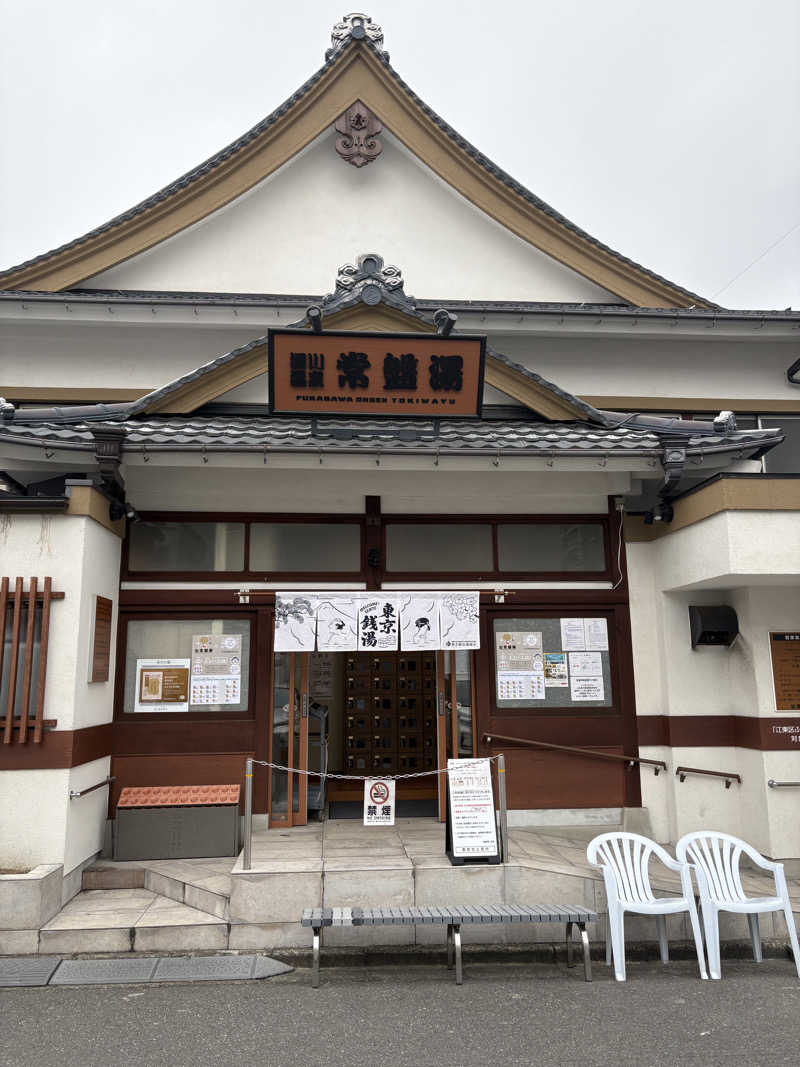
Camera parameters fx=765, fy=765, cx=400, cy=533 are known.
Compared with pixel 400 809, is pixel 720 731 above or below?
above

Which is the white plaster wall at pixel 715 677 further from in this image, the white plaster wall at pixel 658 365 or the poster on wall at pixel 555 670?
the white plaster wall at pixel 658 365

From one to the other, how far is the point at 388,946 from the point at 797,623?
5.50 m

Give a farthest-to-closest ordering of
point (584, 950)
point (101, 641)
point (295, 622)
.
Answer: point (295, 622) → point (101, 641) → point (584, 950)

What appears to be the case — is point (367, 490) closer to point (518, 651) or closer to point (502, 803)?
point (518, 651)

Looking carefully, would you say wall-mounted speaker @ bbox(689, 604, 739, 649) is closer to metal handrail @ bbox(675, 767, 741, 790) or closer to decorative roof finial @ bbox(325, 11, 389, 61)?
metal handrail @ bbox(675, 767, 741, 790)

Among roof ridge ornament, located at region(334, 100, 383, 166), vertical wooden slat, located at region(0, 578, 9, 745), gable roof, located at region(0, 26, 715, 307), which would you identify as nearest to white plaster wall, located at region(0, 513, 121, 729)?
vertical wooden slat, located at region(0, 578, 9, 745)

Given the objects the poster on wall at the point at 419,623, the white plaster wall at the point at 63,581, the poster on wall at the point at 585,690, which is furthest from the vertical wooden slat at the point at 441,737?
the white plaster wall at the point at 63,581

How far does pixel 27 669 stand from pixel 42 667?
5.3 inches

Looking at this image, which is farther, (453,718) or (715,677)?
(453,718)

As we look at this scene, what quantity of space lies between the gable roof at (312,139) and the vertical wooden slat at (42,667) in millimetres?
5335

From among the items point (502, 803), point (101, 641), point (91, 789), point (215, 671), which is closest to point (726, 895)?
point (502, 803)

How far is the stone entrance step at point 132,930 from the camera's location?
6.46 m

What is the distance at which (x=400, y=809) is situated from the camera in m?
9.99

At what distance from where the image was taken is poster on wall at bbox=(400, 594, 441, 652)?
828 cm
